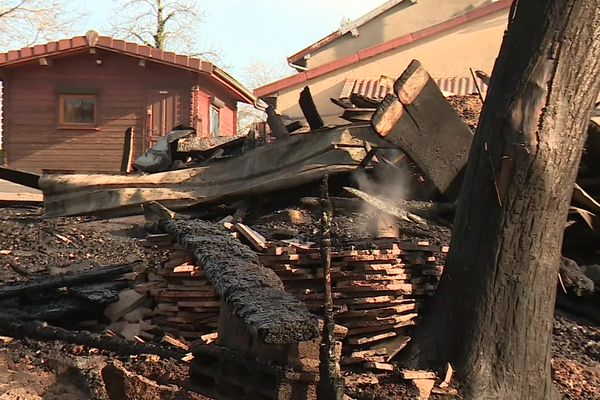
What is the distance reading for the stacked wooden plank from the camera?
16.7ft

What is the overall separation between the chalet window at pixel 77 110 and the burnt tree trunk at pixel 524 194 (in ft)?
49.9

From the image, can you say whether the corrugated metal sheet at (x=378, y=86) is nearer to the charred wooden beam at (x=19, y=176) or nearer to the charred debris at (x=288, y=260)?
the charred debris at (x=288, y=260)

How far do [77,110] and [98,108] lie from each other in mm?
643

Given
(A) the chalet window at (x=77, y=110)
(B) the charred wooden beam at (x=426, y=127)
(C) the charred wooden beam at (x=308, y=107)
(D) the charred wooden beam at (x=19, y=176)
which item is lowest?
(D) the charred wooden beam at (x=19, y=176)

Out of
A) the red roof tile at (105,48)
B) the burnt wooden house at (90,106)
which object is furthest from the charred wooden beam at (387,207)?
the burnt wooden house at (90,106)

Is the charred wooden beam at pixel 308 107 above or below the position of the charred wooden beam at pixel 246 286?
above

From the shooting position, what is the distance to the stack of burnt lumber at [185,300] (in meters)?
5.10

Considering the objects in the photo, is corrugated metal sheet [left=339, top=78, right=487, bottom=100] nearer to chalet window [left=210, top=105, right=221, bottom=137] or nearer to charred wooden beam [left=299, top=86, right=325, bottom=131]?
chalet window [left=210, top=105, right=221, bottom=137]

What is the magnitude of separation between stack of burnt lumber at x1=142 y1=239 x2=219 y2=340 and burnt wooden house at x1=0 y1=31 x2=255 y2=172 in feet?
41.6

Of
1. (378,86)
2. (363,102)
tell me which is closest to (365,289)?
(363,102)

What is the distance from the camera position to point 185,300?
5.18 m

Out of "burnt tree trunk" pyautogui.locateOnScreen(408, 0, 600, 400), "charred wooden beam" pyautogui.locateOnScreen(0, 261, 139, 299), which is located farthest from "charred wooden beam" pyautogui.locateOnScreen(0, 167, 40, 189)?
"burnt tree trunk" pyautogui.locateOnScreen(408, 0, 600, 400)

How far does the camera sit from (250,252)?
4859mm

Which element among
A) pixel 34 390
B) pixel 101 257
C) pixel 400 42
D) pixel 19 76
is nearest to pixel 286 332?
pixel 34 390
